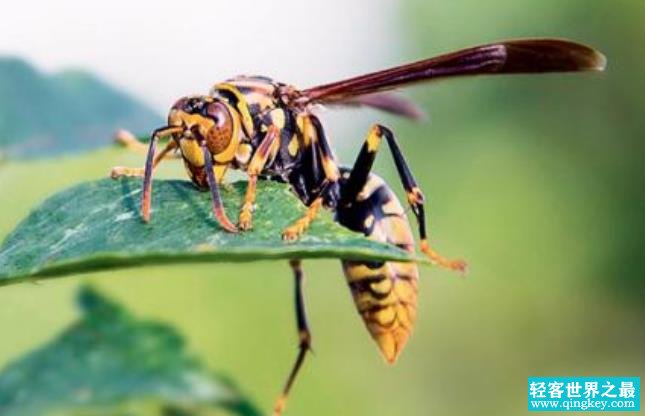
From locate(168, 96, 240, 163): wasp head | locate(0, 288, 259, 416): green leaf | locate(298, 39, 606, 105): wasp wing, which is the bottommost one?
locate(0, 288, 259, 416): green leaf

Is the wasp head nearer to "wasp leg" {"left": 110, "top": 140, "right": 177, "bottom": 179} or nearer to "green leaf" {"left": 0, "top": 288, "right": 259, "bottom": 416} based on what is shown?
"wasp leg" {"left": 110, "top": 140, "right": 177, "bottom": 179}

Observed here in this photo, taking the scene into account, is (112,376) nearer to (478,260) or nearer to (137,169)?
(137,169)

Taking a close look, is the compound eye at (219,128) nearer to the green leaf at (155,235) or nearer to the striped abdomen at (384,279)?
the green leaf at (155,235)

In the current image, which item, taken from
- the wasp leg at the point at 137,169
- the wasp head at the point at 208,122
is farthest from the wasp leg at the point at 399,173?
the wasp leg at the point at 137,169

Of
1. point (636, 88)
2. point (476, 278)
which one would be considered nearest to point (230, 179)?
point (476, 278)

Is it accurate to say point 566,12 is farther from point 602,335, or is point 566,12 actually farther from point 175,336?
point 175,336

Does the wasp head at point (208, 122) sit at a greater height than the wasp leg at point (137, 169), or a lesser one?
greater

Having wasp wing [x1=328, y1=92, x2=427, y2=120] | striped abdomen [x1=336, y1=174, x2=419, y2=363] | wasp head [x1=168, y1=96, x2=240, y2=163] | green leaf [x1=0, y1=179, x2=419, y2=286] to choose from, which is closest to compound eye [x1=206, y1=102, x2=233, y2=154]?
wasp head [x1=168, y1=96, x2=240, y2=163]
